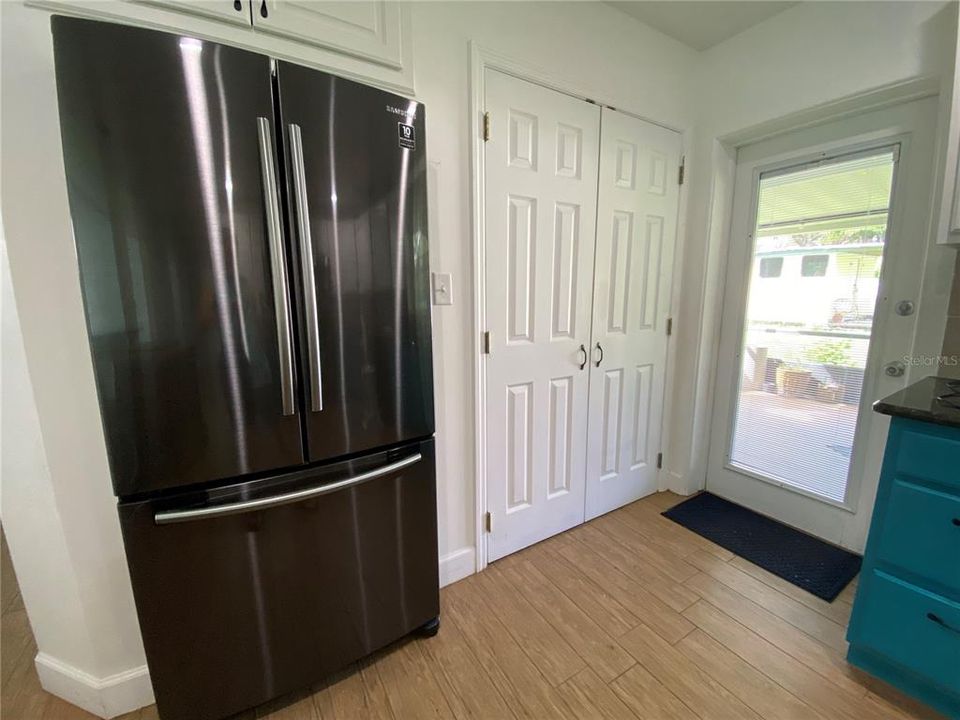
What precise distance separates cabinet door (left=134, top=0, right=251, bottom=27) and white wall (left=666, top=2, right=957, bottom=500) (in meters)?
2.22

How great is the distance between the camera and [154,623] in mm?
960

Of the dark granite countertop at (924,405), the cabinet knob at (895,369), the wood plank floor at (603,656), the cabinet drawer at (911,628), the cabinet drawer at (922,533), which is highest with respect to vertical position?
the cabinet knob at (895,369)

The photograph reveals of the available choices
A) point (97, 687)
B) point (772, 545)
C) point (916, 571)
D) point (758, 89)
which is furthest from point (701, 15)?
point (97, 687)

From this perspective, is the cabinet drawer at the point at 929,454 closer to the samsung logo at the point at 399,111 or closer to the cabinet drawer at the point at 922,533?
the cabinet drawer at the point at 922,533

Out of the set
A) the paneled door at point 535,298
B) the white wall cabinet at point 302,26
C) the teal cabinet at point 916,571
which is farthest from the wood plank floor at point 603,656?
the white wall cabinet at point 302,26

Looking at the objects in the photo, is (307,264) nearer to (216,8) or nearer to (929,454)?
(216,8)

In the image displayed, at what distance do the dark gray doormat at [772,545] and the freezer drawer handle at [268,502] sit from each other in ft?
6.05

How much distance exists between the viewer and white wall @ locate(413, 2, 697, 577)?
1396mm

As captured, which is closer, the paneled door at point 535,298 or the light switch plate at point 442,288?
the light switch plate at point 442,288

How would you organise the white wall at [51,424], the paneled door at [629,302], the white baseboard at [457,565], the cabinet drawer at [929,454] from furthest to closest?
the paneled door at [629,302]
the white baseboard at [457,565]
the cabinet drawer at [929,454]
the white wall at [51,424]

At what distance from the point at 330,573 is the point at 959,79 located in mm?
2663

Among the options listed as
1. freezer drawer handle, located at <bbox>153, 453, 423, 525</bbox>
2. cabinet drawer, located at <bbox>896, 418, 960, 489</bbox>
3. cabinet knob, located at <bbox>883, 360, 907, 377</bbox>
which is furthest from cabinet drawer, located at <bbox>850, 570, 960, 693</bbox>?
freezer drawer handle, located at <bbox>153, 453, 423, 525</bbox>

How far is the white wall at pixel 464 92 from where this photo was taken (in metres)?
1.40

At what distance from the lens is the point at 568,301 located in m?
1.85
